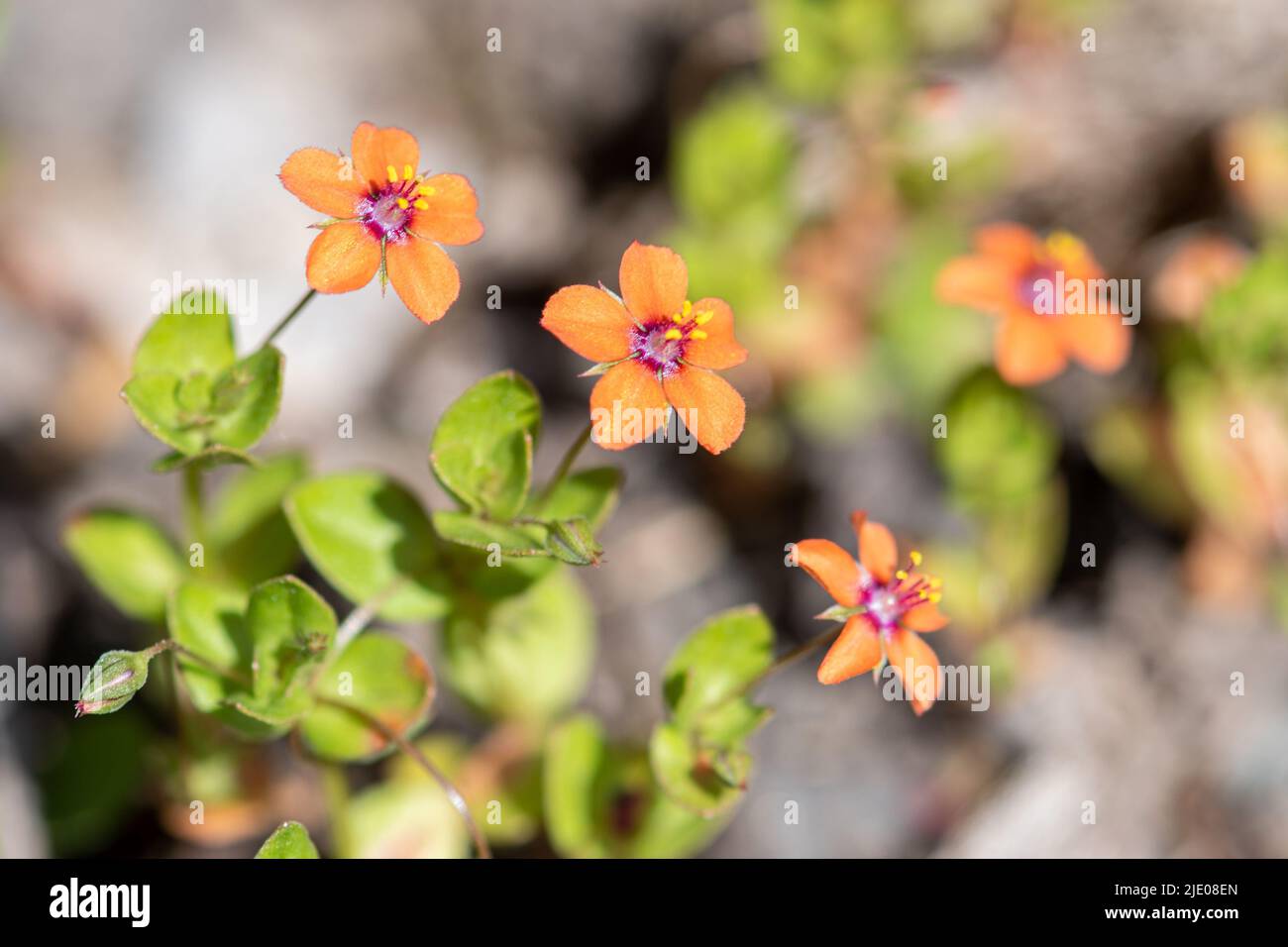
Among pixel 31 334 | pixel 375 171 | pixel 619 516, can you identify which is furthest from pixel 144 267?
pixel 375 171

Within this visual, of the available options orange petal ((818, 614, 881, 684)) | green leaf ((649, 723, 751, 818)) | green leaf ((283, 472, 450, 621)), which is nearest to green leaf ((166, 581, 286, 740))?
green leaf ((283, 472, 450, 621))

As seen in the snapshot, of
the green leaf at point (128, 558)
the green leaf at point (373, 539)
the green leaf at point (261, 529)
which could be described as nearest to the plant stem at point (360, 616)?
the green leaf at point (373, 539)

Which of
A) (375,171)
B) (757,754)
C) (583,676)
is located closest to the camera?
(375,171)

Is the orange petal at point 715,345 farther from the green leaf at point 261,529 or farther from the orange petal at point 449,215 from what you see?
the green leaf at point 261,529

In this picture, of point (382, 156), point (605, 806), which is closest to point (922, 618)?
point (605, 806)

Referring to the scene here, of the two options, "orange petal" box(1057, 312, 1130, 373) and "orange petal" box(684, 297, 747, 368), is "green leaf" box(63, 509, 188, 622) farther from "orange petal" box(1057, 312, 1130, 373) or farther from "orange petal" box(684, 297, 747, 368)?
"orange petal" box(1057, 312, 1130, 373)
